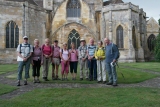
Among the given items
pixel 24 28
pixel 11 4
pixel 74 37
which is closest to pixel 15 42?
pixel 24 28

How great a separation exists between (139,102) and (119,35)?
74.2ft

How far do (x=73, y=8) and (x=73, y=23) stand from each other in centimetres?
247

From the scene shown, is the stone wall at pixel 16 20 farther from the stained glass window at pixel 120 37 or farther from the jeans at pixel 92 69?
the jeans at pixel 92 69

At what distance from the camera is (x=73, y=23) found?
28797mm

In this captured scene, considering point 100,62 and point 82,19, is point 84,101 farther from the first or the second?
point 82,19

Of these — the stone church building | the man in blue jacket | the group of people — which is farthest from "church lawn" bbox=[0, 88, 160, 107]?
the stone church building

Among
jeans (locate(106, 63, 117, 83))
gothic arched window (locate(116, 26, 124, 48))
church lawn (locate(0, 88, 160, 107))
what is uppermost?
gothic arched window (locate(116, 26, 124, 48))

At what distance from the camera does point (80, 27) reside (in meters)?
28.7

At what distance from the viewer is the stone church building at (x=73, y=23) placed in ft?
82.4

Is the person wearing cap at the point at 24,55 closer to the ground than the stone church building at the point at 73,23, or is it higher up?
closer to the ground

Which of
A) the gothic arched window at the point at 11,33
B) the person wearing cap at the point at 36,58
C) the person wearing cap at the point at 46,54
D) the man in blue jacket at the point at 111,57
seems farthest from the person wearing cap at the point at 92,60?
the gothic arched window at the point at 11,33

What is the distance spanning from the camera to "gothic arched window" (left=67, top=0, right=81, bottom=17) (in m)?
29.4

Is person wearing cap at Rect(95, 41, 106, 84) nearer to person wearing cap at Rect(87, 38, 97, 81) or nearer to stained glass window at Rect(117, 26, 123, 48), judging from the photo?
person wearing cap at Rect(87, 38, 97, 81)

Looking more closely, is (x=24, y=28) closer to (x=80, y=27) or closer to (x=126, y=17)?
(x=80, y=27)
